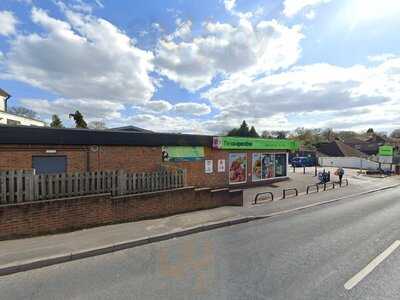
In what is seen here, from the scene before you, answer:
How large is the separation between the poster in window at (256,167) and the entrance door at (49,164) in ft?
42.3

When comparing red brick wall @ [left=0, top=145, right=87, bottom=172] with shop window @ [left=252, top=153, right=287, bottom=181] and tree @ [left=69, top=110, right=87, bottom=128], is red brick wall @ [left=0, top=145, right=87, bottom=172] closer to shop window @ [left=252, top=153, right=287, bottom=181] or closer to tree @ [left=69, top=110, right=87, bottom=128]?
shop window @ [left=252, top=153, right=287, bottom=181]

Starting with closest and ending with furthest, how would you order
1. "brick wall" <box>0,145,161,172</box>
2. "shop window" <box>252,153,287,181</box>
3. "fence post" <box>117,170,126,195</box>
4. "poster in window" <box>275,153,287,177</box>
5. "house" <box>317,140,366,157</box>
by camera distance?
"fence post" <box>117,170,126,195</box> → "brick wall" <box>0,145,161,172</box> → "shop window" <box>252,153,287,181</box> → "poster in window" <box>275,153,287,177</box> → "house" <box>317,140,366,157</box>

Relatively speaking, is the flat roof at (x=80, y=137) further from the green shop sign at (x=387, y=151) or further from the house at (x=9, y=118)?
the green shop sign at (x=387, y=151)

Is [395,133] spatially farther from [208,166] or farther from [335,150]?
[208,166]

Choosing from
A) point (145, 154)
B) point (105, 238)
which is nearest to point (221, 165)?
point (145, 154)

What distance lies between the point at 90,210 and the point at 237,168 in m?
12.5

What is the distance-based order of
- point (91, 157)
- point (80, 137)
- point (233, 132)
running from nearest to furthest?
point (80, 137), point (91, 157), point (233, 132)

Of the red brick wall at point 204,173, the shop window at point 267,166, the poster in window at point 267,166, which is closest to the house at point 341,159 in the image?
the shop window at point 267,166

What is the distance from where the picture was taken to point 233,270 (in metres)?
5.38

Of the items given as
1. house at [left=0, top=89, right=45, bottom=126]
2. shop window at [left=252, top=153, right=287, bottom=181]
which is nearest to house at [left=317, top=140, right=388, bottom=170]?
shop window at [left=252, top=153, right=287, bottom=181]

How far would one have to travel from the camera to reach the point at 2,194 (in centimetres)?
703

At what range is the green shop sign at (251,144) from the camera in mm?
17688

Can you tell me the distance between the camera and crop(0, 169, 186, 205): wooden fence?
719 centimetres

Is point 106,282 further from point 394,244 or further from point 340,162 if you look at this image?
point 340,162
